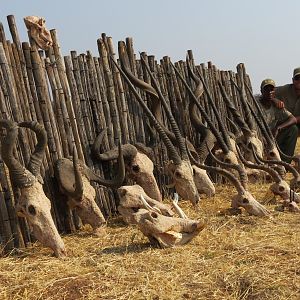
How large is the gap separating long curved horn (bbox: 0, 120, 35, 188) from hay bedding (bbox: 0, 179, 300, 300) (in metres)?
0.69

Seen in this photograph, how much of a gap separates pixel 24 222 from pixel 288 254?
8.31 ft

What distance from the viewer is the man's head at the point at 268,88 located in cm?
946

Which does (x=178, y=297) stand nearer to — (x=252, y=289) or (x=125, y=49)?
(x=252, y=289)

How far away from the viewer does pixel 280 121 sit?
376 inches

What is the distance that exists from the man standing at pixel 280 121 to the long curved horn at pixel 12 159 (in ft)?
19.5

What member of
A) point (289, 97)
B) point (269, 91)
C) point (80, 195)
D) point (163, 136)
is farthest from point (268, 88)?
point (80, 195)

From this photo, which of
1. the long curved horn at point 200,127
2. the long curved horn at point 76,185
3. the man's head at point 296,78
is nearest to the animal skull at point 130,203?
the long curved horn at point 76,185

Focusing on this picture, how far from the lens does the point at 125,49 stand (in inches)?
277

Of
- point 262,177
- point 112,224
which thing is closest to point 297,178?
point 262,177

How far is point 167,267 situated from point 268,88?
6333mm

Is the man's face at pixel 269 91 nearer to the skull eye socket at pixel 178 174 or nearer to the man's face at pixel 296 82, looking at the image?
the man's face at pixel 296 82

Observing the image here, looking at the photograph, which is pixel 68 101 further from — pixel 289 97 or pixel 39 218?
pixel 289 97

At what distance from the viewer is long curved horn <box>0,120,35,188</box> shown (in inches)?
166

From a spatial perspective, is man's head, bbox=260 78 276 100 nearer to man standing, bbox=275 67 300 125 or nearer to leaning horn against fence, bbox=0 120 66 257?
man standing, bbox=275 67 300 125
